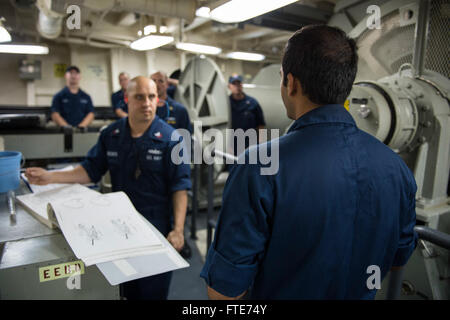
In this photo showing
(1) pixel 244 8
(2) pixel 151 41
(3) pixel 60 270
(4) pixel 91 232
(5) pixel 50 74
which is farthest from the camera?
(5) pixel 50 74

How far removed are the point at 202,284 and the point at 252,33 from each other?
553 cm

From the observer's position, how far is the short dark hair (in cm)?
77

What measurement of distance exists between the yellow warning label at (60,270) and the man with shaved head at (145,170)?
2.46 feet

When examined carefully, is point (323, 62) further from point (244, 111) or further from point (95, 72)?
point (95, 72)

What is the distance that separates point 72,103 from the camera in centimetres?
432

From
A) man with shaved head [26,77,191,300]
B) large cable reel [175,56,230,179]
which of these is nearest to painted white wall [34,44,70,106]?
large cable reel [175,56,230,179]

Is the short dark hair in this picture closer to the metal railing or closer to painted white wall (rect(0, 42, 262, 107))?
the metal railing

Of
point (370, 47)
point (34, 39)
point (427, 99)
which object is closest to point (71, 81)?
point (34, 39)

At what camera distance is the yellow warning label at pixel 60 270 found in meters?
0.94

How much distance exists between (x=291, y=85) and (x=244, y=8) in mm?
805

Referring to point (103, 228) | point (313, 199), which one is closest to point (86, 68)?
point (103, 228)

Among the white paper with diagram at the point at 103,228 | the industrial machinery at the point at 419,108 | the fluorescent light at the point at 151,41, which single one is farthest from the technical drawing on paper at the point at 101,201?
the fluorescent light at the point at 151,41

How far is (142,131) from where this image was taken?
1830 millimetres
